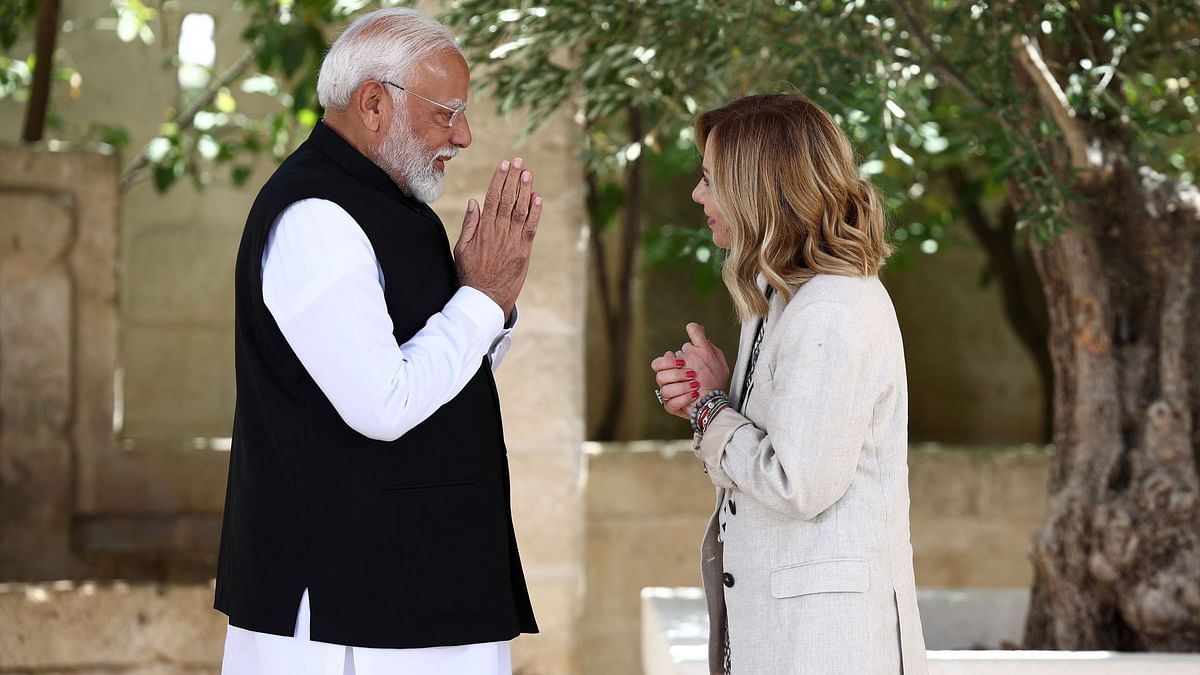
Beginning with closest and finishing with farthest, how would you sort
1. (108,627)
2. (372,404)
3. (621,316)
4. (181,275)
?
(372,404) → (108,627) → (621,316) → (181,275)

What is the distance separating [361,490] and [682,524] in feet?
10.5

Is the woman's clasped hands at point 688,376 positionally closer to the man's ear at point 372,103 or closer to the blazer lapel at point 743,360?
the blazer lapel at point 743,360

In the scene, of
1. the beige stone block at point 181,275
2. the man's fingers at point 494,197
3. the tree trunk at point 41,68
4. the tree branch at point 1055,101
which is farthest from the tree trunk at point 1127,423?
the beige stone block at point 181,275

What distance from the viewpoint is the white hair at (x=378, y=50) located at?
232 cm

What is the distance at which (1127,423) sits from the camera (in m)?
3.76

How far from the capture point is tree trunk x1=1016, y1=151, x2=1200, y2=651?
11.9 ft

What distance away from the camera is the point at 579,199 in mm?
4016

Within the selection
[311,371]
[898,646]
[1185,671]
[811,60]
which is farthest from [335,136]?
[1185,671]

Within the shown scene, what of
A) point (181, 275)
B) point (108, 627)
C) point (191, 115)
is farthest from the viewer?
point (181, 275)

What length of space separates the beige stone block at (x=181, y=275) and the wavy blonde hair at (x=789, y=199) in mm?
4748

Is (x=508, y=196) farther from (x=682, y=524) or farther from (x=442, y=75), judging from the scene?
(x=682, y=524)

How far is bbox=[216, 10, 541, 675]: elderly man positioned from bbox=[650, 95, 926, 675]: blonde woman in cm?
38

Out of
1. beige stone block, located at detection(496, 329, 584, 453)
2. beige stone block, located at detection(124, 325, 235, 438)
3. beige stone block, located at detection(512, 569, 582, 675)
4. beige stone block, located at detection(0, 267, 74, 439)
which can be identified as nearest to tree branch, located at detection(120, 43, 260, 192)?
beige stone block, located at detection(0, 267, 74, 439)

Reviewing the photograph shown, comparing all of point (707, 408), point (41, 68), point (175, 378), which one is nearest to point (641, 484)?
point (175, 378)
